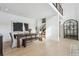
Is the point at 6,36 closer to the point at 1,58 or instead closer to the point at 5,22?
the point at 5,22

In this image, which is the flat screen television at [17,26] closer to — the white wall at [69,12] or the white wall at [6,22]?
the white wall at [6,22]

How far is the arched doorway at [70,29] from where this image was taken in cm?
1020

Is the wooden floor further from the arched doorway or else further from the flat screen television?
the arched doorway

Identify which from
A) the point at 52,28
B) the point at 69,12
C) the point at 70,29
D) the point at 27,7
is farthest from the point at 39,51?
the point at 69,12

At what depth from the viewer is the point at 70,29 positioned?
10469 millimetres

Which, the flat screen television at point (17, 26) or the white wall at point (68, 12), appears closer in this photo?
the flat screen television at point (17, 26)

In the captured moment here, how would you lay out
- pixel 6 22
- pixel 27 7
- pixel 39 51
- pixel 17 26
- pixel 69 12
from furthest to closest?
pixel 69 12, pixel 17 26, pixel 6 22, pixel 27 7, pixel 39 51

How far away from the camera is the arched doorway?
10201 mm

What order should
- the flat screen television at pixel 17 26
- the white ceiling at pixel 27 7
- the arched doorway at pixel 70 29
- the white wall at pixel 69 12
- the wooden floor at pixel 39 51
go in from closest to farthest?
the wooden floor at pixel 39 51
the white ceiling at pixel 27 7
the flat screen television at pixel 17 26
the arched doorway at pixel 70 29
the white wall at pixel 69 12

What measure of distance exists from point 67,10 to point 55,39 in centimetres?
412

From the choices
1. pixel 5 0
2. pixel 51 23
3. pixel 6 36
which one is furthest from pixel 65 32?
pixel 5 0

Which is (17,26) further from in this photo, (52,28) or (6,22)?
(52,28)

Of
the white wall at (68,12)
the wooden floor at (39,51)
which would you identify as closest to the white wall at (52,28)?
the wooden floor at (39,51)

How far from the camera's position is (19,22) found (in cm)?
812
